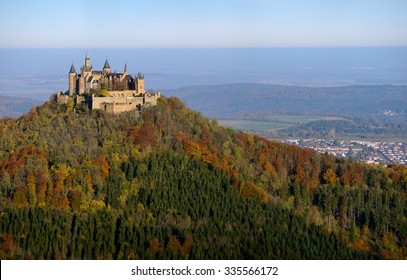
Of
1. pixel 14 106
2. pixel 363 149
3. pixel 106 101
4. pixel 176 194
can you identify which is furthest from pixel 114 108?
pixel 14 106

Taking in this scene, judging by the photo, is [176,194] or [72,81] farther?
[72,81]

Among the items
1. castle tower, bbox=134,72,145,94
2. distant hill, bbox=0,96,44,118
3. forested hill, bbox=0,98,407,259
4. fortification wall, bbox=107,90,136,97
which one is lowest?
distant hill, bbox=0,96,44,118

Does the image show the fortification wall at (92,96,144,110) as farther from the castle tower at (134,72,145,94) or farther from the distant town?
the distant town

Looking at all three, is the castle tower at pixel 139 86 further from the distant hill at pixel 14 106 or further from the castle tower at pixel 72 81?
the distant hill at pixel 14 106

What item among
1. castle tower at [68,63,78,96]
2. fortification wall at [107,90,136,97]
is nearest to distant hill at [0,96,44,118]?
castle tower at [68,63,78,96]

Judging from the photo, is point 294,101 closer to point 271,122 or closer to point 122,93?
point 271,122

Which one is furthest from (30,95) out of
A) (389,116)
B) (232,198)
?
(232,198)
